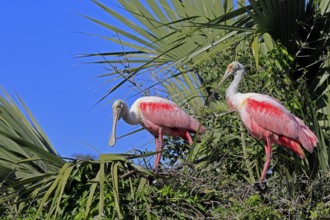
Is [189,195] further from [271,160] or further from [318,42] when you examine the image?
[318,42]

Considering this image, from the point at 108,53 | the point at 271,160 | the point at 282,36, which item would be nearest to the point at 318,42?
the point at 282,36

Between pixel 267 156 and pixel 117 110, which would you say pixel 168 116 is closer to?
pixel 117 110

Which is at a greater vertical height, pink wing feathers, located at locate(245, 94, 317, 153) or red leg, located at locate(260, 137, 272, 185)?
pink wing feathers, located at locate(245, 94, 317, 153)

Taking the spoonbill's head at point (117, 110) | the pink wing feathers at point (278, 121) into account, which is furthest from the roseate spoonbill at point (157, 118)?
the pink wing feathers at point (278, 121)

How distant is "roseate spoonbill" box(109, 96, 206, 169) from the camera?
8070 millimetres

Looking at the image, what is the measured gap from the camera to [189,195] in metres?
6.50

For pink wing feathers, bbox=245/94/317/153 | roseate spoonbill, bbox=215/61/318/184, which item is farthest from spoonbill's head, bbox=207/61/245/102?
pink wing feathers, bbox=245/94/317/153

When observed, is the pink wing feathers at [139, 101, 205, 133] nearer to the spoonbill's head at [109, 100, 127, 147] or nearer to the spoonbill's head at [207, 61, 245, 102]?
the spoonbill's head at [109, 100, 127, 147]

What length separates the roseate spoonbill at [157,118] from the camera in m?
8.07

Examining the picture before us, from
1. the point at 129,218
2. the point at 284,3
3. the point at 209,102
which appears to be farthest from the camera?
the point at 209,102

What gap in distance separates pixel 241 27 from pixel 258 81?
64 cm

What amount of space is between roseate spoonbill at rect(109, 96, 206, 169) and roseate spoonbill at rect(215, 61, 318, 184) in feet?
1.74

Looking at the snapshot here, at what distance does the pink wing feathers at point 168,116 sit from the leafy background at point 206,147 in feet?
0.37

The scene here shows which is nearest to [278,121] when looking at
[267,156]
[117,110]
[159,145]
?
[267,156]
